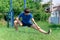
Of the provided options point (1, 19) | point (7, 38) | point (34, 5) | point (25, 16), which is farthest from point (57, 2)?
point (7, 38)

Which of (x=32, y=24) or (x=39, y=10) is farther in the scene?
(x=39, y=10)

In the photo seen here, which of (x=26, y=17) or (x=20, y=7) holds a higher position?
(x=26, y=17)

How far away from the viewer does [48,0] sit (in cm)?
4441

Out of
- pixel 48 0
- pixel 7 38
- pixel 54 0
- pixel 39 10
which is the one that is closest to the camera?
pixel 7 38

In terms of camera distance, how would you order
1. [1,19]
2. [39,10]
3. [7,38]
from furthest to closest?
[39,10] → [1,19] → [7,38]

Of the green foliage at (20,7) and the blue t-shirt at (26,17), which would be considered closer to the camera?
the blue t-shirt at (26,17)

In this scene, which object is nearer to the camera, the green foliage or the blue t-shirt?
the blue t-shirt

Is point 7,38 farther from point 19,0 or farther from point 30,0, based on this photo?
point 30,0

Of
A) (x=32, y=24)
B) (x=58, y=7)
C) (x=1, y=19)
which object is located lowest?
(x=58, y=7)

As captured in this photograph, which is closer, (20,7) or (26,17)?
(26,17)

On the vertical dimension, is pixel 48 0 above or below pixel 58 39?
below

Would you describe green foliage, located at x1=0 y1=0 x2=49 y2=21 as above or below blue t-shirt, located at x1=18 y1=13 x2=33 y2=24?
below

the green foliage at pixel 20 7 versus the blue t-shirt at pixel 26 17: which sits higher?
the blue t-shirt at pixel 26 17

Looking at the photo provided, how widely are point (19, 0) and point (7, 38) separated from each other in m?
26.6
